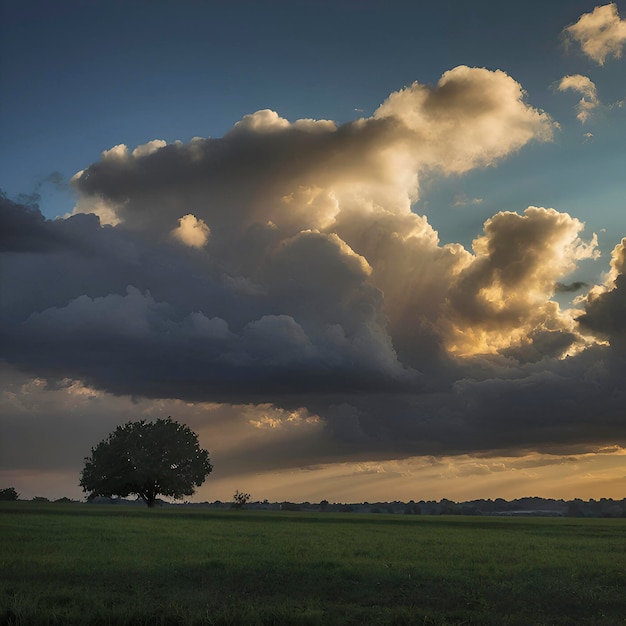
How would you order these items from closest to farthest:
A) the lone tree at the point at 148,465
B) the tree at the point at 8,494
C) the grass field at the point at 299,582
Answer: the grass field at the point at 299,582 → the lone tree at the point at 148,465 → the tree at the point at 8,494

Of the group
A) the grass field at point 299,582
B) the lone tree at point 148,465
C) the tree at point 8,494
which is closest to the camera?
the grass field at point 299,582

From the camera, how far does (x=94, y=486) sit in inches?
4360

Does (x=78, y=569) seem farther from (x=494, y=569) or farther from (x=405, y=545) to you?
(x=405, y=545)

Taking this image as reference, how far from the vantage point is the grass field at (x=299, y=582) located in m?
21.5

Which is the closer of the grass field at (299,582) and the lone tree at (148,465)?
the grass field at (299,582)

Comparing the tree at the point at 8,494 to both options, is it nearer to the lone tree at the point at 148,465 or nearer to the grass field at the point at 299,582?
the lone tree at the point at 148,465

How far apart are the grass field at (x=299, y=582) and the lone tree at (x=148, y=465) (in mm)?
64643

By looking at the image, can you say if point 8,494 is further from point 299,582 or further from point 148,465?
point 299,582

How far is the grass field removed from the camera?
70.7 feet

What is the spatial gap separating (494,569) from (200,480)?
8602cm

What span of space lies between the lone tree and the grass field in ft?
212

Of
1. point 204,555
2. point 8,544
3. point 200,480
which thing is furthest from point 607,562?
point 200,480

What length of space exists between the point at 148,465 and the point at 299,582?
8497 centimetres

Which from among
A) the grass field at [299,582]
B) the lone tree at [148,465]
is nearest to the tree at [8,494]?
the lone tree at [148,465]
